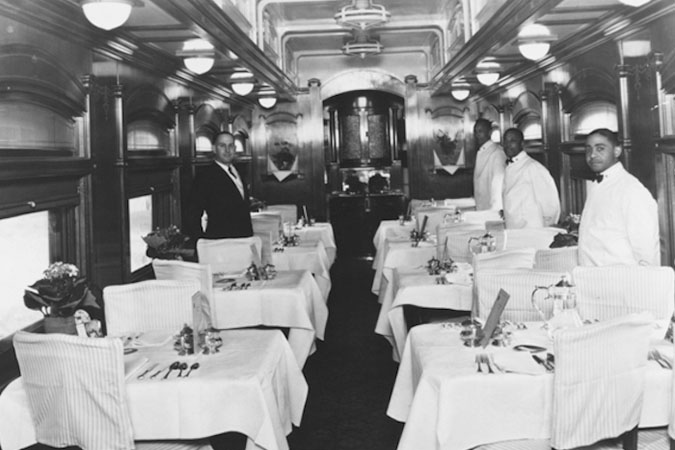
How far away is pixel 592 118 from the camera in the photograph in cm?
773

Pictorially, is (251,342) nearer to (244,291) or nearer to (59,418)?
(59,418)

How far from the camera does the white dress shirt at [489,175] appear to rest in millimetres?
10164

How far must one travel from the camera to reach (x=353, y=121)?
15.5 metres

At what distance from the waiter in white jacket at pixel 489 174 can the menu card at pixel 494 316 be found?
21.7 ft

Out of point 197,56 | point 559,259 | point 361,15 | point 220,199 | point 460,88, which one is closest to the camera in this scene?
point 559,259

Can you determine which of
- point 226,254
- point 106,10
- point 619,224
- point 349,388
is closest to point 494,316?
point 619,224

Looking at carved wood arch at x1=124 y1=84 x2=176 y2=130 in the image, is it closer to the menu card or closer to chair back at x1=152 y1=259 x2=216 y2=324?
chair back at x1=152 y1=259 x2=216 y2=324

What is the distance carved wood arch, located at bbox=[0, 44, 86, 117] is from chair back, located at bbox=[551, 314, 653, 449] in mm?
3282

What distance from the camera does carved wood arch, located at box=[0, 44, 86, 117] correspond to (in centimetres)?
413

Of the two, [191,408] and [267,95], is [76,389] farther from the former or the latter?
[267,95]

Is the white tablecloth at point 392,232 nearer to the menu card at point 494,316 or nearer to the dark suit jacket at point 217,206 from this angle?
the dark suit jacket at point 217,206

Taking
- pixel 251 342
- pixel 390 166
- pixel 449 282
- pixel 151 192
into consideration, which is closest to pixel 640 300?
pixel 449 282

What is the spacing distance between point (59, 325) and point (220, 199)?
11.1ft

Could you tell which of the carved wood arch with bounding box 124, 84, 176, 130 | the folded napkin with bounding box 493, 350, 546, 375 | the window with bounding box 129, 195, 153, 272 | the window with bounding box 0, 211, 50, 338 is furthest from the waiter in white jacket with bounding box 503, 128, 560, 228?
the window with bounding box 0, 211, 50, 338
